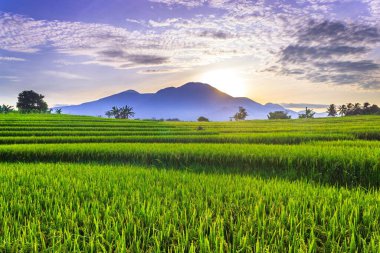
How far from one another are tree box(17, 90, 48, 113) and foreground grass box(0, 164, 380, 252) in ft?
300

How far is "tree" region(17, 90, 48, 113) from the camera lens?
3321 inches

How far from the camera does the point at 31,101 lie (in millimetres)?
85125

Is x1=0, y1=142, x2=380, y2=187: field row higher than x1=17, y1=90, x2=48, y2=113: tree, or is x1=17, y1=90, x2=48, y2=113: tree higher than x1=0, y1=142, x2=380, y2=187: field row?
x1=17, y1=90, x2=48, y2=113: tree

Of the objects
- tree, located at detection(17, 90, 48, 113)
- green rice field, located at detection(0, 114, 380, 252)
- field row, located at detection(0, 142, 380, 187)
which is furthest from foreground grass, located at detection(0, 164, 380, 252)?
tree, located at detection(17, 90, 48, 113)

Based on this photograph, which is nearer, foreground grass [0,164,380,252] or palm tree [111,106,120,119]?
foreground grass [0,164,380,252]

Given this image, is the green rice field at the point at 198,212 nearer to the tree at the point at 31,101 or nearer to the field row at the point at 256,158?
the field row at the point at 256,158

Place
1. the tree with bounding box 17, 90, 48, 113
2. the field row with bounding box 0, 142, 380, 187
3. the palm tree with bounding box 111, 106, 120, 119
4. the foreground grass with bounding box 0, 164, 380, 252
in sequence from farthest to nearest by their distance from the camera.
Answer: the palm tree with bounding box 111, 106, 120, 119
the tree with bounding box 17, 90, 48, 113
the field row with bounding box 0, 142, 380, 187
the foreground grass with bounding box 0, 164, 380, 252

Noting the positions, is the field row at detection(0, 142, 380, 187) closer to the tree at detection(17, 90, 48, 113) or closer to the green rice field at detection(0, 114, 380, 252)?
the green rice field at detection(0, 114, 380, 252)

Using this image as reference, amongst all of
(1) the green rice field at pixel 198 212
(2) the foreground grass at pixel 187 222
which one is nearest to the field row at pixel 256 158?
(1) the green rice field at pixel 198 212

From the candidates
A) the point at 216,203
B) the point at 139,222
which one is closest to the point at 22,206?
the point at 139,222

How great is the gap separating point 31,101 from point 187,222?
314ft

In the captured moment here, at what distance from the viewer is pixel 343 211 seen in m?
3.20

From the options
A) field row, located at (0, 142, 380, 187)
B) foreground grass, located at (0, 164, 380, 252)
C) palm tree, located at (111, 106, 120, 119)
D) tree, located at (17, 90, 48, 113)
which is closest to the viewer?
foreground grass, located at (0, 164, 380, 252)

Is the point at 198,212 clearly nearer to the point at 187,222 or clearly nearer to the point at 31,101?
the point at 187,222
